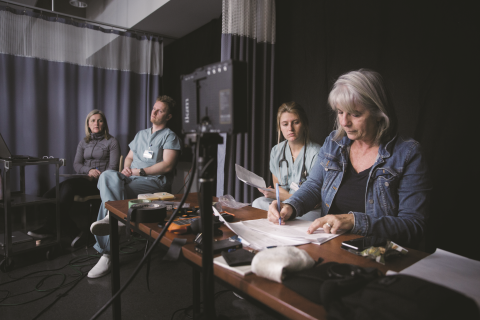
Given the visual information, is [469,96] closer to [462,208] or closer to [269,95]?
[462,208]

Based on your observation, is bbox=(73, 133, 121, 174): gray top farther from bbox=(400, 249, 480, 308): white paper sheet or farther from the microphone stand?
bbox=(400, 249, 480, 308): white paper sheet

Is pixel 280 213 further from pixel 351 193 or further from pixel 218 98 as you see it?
pixel 218 98

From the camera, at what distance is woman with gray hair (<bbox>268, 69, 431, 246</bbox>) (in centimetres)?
94

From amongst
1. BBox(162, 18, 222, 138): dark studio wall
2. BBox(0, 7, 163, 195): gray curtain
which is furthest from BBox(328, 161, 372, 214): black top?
BBox(0, 7, 163, 195): gray curtain

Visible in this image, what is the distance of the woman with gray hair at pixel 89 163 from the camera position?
8.74 ft

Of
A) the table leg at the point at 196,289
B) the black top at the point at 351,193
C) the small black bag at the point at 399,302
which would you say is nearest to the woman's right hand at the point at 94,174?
the table leg at the point at 196,289

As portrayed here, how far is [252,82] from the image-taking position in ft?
7.92

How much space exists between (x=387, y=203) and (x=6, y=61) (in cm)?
369

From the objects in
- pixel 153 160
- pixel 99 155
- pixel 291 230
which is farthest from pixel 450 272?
pixel 99 155

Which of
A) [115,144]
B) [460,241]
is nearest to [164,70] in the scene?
[115,144]

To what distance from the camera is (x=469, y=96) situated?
148 centimetres

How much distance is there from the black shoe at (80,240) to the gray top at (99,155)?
646 millimetres

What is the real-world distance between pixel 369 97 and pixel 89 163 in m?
2.86

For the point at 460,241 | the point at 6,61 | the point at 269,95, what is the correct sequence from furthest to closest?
the point at 6,61 < the point at 269,95 < the point at 460,241
